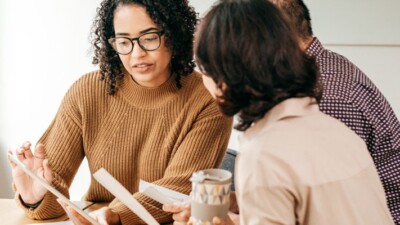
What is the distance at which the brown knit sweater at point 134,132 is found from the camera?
1.76 meters

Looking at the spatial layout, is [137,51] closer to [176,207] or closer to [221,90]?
[176,207]

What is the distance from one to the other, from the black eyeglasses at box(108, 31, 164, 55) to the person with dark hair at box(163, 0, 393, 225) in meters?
0.70

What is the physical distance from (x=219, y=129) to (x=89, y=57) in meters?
1.64

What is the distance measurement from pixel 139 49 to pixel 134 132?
0.30m

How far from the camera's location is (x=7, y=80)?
3209 millimetres

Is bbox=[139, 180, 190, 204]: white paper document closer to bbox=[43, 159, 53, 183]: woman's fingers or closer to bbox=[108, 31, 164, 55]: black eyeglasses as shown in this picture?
bbox=[43, 159, 53, 183]: woman's fingers

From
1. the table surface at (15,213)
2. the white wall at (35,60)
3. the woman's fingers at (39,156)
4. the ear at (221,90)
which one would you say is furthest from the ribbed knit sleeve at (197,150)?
the white wall at (35,60)

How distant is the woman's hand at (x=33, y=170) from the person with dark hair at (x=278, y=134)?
0.81m

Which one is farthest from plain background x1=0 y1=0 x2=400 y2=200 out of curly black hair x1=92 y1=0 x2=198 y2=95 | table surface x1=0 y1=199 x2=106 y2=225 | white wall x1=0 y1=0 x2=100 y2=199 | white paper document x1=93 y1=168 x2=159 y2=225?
white paper document x1=93 y1=168 x2=159 y2=225

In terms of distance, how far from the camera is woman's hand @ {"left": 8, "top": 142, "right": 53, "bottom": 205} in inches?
65.0

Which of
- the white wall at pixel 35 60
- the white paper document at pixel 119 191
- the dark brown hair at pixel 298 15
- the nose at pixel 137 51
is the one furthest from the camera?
the white wall at pixel 35 60

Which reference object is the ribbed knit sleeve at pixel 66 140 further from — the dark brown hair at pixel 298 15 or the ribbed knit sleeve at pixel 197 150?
the dark brown hair at pixel 298 15

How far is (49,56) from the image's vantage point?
3.19 meters

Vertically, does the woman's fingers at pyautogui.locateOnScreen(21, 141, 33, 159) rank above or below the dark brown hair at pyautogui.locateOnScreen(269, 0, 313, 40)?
below
